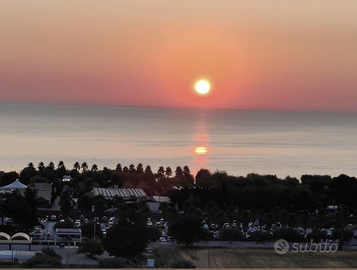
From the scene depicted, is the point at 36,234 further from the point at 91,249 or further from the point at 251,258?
the point at 251,258

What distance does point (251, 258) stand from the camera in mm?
9898

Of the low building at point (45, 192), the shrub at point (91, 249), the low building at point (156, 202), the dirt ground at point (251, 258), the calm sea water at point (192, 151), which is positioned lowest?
the dirt ground at point (251, 258)

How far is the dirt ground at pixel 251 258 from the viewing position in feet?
30.2

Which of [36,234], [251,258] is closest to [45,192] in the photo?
[36,234]

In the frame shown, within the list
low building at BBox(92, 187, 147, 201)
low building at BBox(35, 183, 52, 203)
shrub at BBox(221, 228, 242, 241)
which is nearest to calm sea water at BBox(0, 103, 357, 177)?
low building at BBox(92, 187, 147, 201)

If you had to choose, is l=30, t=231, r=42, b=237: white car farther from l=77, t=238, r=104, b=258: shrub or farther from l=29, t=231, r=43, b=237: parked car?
l=77, t=238, r=104, b=258: shrub

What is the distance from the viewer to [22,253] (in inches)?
370

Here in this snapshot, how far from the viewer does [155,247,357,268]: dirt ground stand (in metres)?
9.20

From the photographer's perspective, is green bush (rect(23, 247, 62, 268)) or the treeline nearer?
green bush (rect(23, 247, 62, 268))

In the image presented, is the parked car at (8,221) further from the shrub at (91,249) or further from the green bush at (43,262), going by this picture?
the green bush at (43,262)

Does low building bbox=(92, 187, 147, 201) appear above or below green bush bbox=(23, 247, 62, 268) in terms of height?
above

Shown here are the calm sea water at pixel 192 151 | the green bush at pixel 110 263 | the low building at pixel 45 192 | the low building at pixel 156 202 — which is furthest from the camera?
the calm sea water at pixel 192 151

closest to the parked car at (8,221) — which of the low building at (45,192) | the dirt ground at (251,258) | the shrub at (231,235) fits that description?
the low building at (45,192)

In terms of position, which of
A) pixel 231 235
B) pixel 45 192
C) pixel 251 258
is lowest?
pixel 251 258
